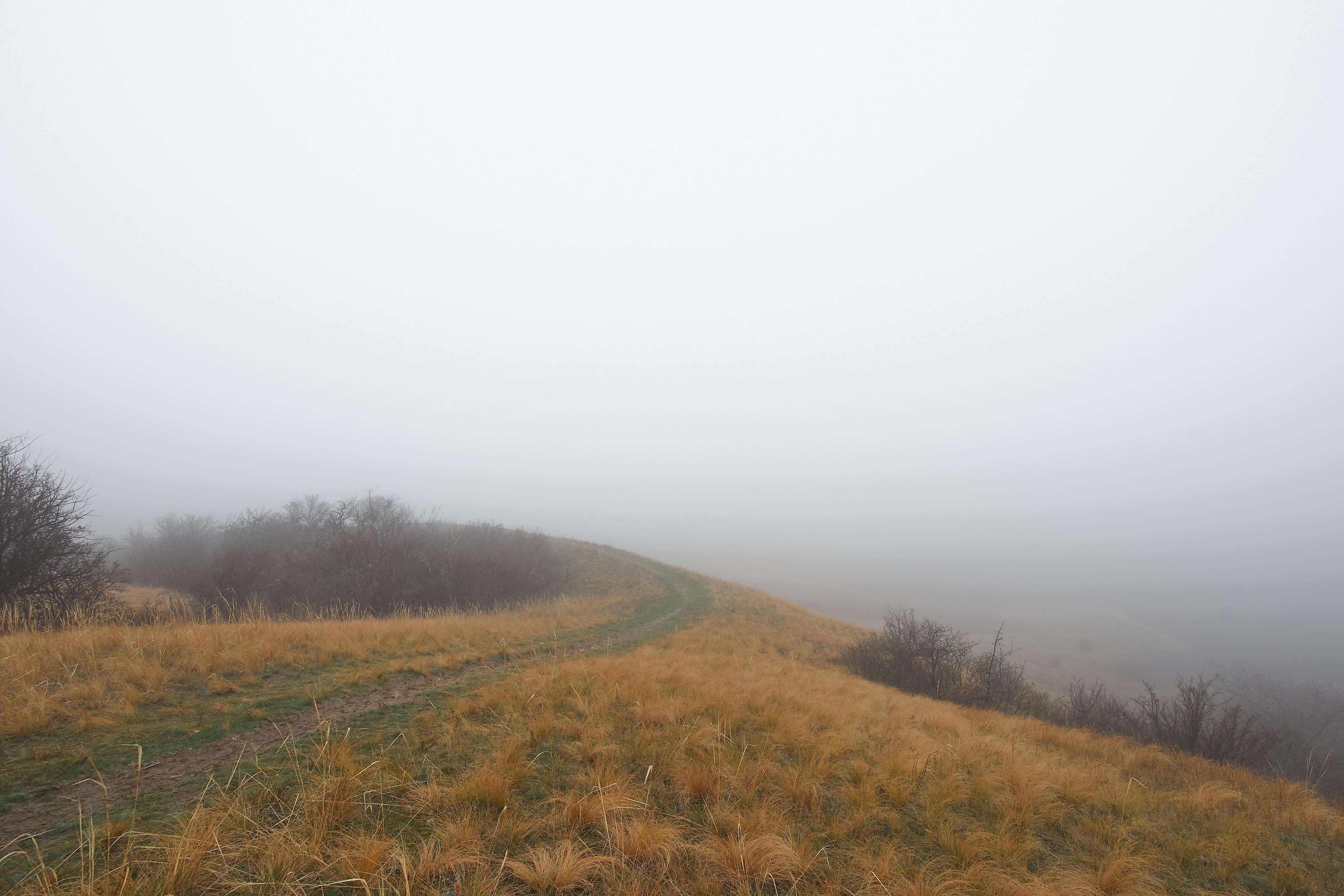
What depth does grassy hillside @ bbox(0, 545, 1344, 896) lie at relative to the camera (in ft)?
11.1

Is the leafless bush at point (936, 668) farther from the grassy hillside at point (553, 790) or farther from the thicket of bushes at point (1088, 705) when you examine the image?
the grassy hillside at point (553, 790)

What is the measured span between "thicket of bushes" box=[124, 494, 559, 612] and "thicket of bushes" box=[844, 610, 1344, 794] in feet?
67.8

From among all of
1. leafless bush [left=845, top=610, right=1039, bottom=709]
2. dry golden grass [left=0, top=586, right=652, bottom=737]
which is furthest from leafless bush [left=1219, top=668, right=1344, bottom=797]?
dry golden grass [left=0, top=586, right=652, bottom=737]

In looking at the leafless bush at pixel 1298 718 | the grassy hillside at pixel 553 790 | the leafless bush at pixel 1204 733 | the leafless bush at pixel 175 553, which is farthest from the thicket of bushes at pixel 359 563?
the leafless bush at pixel 1298 718

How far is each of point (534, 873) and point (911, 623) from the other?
63.8 ft

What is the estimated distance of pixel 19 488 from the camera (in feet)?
43.1

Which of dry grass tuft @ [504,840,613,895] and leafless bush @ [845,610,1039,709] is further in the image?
leafless bush @ [845,610,1039,709]

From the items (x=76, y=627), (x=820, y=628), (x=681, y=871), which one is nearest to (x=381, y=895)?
(x=681, y=871)

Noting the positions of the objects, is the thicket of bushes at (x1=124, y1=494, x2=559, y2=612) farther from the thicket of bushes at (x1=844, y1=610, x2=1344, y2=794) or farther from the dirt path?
the thicket of bushes at (x1=844, y1=610, x2=1344, y2=794)

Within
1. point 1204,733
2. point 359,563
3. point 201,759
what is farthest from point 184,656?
point 1204,733

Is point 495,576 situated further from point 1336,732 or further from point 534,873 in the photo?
point 1336,732

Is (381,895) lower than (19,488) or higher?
lower

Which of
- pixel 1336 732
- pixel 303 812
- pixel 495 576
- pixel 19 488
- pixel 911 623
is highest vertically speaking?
pixel 19 488

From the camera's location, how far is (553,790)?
470 centimetres
